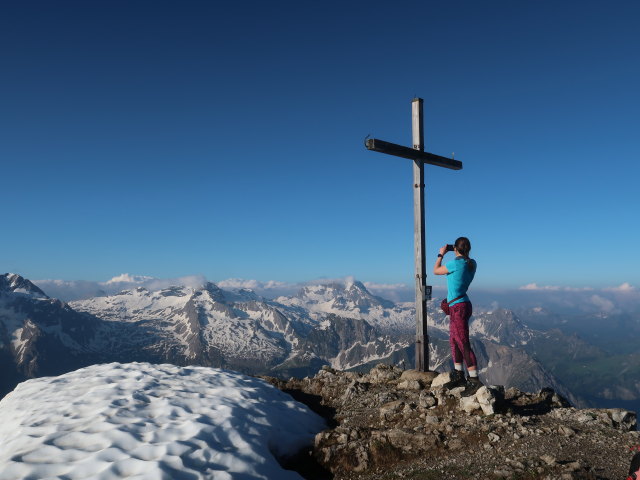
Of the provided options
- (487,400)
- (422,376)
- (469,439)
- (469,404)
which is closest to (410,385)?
(422,376)

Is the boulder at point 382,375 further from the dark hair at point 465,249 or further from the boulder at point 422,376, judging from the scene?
the dark hair at point 465,249

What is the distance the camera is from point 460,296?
13.5 m

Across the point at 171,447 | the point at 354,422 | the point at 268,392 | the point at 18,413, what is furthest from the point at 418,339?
the point at 18,413

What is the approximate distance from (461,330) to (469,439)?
13.0 feet

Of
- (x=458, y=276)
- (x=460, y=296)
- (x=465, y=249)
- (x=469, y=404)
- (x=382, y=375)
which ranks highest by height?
(x=465, y=249)

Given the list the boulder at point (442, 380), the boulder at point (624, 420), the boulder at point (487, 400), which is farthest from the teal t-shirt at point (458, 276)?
the boulder at point (624, 420)

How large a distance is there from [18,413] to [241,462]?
7279 mm

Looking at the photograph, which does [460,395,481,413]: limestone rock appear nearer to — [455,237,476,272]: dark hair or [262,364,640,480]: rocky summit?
[262,364,640,480]: rocky summit

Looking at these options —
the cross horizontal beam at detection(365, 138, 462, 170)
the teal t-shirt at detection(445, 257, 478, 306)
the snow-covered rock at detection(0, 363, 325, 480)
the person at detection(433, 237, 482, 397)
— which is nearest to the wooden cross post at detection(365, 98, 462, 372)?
the cross horizontal beam at detection(365, 138, 462, 170)

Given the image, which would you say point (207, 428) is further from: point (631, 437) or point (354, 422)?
point (631, 437)

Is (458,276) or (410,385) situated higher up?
(458,276)

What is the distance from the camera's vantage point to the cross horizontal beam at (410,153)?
14695 mm

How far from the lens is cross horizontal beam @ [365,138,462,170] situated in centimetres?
1470

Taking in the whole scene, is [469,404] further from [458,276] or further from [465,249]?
[465,249]
